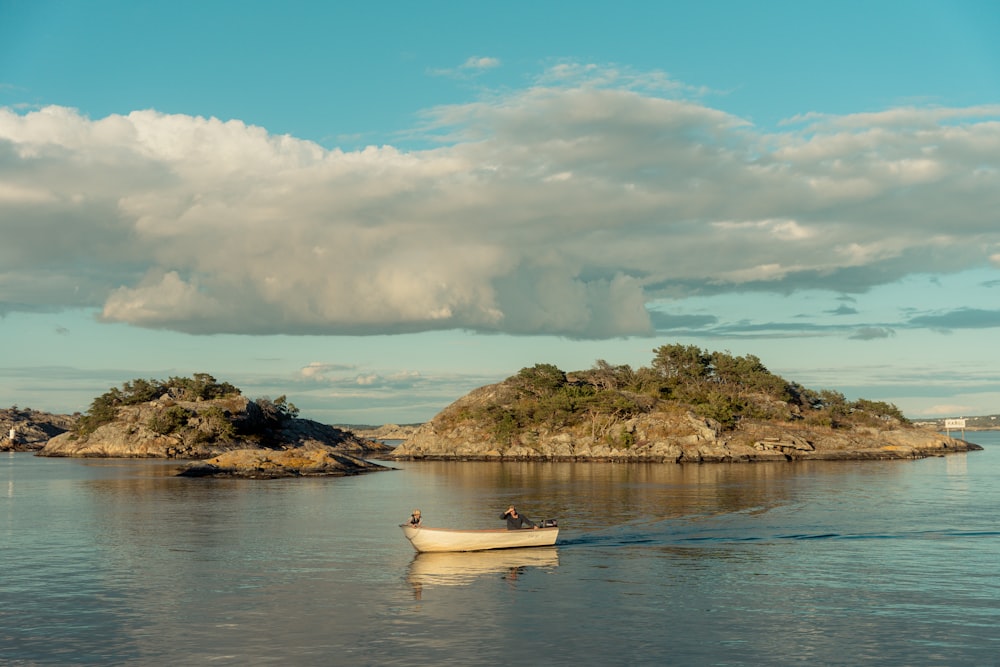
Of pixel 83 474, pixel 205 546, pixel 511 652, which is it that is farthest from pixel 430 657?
pixel 83 474

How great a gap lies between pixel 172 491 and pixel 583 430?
103202 mm

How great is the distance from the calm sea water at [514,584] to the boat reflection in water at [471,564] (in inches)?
9.4

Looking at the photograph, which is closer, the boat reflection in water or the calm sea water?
the calm sea water

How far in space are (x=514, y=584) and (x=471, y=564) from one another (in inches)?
257

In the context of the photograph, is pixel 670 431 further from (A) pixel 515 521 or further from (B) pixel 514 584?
(B) pixel 514 584

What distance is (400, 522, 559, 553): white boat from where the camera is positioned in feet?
160

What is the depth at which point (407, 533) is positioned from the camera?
1938 inches

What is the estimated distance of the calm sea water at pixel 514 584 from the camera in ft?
94.9

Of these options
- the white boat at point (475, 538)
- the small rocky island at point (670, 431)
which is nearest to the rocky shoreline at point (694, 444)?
the small rocky island at point (670, 431)

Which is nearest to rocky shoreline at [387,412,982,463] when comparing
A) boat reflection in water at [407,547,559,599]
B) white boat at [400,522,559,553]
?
white boat at [400,522,559,553]

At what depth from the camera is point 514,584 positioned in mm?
40500

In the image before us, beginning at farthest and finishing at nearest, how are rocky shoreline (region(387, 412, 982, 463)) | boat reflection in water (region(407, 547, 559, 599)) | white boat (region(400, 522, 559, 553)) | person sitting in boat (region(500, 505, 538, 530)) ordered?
rocky shoreline (region(387, 412, 982, 463)) < person sitting in boat (region(500, 505, 538, 530)) < white boat (region(400, 522, 559, 553)) < boat reflection in water (region(407, 547, 559, 599))

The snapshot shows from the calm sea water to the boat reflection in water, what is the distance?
0.24 meters

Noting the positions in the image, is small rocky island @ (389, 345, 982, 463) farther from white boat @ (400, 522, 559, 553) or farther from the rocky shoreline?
white boat @ (400, 522, 559, 553)
